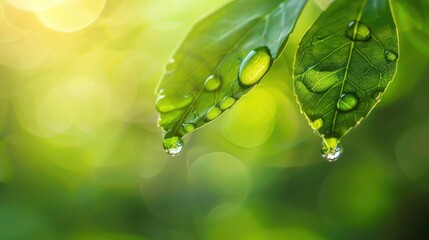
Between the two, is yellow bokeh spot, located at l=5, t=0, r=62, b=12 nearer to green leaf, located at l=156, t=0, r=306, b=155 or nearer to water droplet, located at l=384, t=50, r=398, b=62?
green leaf, located at l=156, t=0, r=306, b=155

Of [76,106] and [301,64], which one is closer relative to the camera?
[301,64]

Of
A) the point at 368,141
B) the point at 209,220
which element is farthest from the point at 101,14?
the point at 368,141

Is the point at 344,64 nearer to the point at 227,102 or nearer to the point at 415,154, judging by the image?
the point at 227,102

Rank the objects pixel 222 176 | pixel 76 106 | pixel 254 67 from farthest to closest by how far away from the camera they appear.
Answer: pixel 76 106 < pixel 222 176 < pixel 254 67

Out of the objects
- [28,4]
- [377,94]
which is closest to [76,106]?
[28,4]

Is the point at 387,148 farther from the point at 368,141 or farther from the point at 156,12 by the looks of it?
the point at 156,12

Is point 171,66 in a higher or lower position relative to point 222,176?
lower

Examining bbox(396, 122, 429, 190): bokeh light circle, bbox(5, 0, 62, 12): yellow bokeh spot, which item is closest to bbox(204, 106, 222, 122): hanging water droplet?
bbox(396, 122, 429, 190): bokeh light circle
